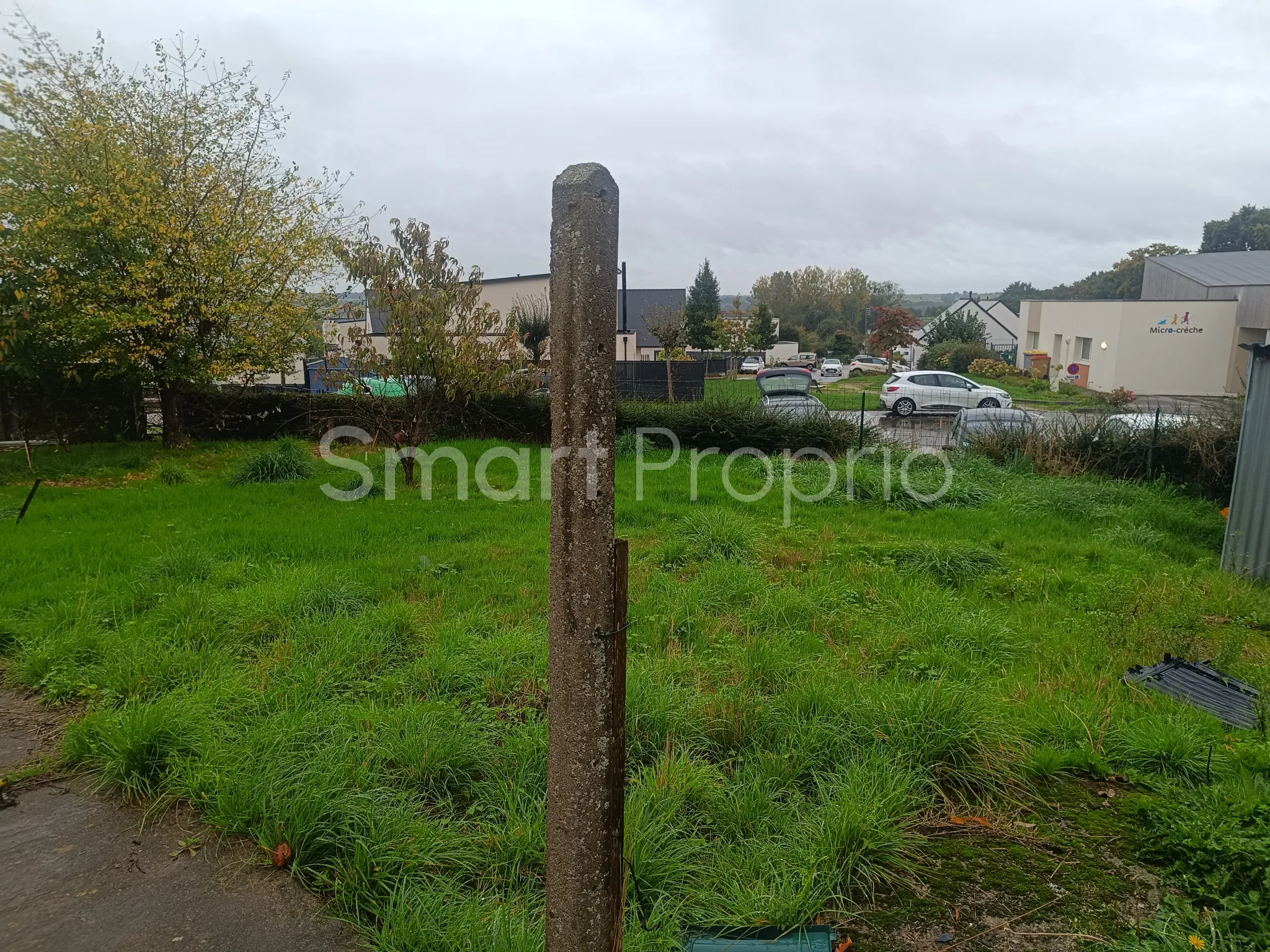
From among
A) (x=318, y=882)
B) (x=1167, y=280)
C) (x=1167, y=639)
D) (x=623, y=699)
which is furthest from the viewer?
(x=1167, y=280)

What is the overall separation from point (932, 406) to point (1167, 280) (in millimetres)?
21729

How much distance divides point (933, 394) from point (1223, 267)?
21.2 metres

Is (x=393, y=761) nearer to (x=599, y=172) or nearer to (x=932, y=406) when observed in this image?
(x=599, y=172)

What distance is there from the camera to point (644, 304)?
5134 cm

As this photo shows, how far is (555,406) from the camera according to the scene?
1878 millimetres

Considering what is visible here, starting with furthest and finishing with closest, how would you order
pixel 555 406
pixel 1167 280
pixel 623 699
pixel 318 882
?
pixel 1167 280 → pixel 318 882 → pixel 623 699 → pixel 555 406

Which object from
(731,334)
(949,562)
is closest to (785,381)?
(949,562)

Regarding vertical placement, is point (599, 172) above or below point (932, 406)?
above

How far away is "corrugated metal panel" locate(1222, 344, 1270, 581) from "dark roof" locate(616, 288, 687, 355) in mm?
38386

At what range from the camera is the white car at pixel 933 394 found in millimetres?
24328

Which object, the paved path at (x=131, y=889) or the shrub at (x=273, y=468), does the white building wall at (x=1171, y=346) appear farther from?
the paved path at (x=131, y=889)

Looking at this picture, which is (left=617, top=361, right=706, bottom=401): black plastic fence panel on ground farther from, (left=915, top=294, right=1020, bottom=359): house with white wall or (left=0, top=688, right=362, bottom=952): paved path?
(left=915, top=294, right=1020, bottom=359): house with white wall

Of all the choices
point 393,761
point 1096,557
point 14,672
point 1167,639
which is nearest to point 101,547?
point 14,672

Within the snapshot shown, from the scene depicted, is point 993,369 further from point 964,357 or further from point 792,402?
point 792,402
